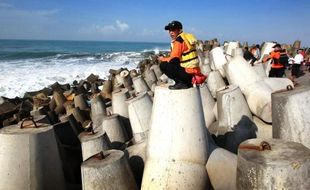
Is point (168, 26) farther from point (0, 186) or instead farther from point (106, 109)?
point (106, 109)

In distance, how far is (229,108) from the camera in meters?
5.95

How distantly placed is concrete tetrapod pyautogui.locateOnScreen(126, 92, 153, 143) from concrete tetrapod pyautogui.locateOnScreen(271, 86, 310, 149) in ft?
7.26

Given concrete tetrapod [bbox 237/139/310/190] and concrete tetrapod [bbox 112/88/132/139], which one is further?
concrete tetrapod [bbox 112/88/132/139]

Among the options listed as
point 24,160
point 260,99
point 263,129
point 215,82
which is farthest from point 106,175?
point 215,82

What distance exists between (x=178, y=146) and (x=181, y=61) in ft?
3.46

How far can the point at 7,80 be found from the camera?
789 inches

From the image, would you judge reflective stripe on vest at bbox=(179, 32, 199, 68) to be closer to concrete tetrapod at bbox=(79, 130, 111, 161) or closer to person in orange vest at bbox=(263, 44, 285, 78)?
concrete tetrapod at bbox=(79, 130, 111, 161)

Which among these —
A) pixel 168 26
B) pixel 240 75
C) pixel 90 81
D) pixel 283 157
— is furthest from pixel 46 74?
pixel 283 157

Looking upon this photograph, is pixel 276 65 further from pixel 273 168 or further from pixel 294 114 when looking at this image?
A: pixel 273 168

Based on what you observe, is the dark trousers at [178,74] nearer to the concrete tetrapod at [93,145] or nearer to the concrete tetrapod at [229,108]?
the concrete tetrapod at [93,145]

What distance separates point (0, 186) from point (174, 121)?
2.29m

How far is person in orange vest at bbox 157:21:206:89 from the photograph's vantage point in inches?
168

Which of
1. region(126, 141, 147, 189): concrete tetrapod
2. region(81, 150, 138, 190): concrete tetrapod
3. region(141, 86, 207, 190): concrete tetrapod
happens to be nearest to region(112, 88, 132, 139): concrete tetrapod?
region(126, 141, 147, 189): concrete tetrapod

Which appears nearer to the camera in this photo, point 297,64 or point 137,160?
point 137,160
